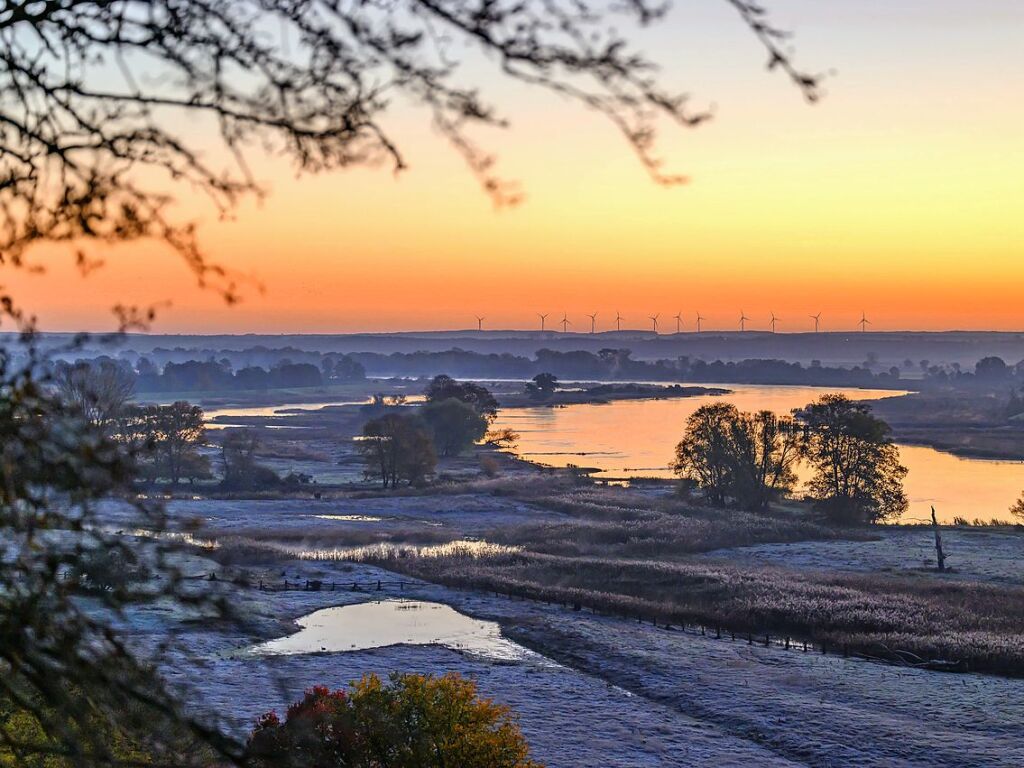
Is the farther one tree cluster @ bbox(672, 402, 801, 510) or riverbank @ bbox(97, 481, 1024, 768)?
tree cluster @ bbox(672, 402, 801, 510)

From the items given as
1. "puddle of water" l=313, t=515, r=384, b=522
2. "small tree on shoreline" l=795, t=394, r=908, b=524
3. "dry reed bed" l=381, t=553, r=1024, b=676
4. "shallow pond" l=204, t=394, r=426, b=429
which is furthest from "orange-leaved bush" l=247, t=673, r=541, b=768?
"shallow pond" l=204, t=394, r=426, b=429

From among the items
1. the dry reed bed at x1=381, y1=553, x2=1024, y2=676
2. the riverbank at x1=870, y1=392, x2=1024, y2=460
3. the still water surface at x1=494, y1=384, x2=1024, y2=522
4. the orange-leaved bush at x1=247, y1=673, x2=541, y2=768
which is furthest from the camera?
the riverbank at x1=870, y1=392, x2=1024, y2=460

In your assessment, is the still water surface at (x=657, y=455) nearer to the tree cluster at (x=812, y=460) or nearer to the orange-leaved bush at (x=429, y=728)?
the tree cluster at (x=812, y=460)

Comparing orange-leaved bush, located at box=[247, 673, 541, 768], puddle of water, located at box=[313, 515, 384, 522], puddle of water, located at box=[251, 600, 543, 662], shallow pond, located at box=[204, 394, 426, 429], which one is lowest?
puddle of water, located at box=[313, 515, 384, 522]

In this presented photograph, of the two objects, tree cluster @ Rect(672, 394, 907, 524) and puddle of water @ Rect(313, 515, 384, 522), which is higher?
tree cluster @ Rect(672, 394, 907, 524)

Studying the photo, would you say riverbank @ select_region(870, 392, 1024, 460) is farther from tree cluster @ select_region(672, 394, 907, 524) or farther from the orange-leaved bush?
the orange-leaved bush

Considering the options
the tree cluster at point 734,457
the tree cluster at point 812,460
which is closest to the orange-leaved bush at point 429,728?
the tree cluster at point 812,460
